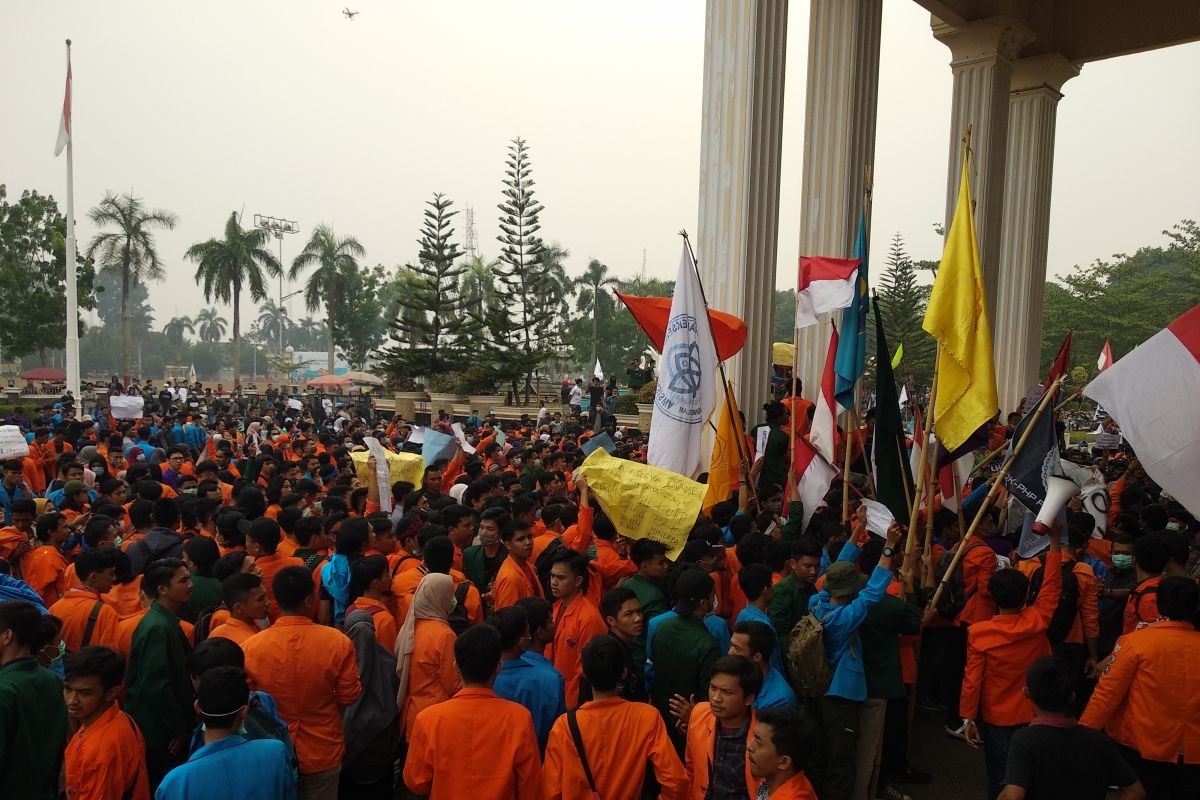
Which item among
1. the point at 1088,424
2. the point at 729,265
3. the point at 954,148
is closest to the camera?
the point at 729,265

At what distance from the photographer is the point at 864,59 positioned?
12594mm

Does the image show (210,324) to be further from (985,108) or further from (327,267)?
(985,108)

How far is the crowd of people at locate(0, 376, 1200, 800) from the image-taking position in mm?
3072

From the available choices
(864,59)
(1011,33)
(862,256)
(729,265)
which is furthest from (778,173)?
(1011,33)

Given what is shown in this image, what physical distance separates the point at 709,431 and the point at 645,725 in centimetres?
659

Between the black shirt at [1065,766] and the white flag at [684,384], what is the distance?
383cm

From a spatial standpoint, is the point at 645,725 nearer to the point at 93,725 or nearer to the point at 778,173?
the point at 93,725

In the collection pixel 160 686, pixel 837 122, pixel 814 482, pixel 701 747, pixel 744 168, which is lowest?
pixel 160 686

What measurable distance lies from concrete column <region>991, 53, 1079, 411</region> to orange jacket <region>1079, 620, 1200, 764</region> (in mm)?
15353

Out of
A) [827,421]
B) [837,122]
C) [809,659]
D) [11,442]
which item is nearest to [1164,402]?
[809,659]

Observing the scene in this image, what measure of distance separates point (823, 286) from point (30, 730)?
5884 mm

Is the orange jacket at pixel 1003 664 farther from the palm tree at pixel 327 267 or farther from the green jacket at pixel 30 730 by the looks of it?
the palm tree at pixel 327 267

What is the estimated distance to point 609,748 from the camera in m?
3.10

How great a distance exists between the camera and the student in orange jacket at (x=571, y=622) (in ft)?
14.0
